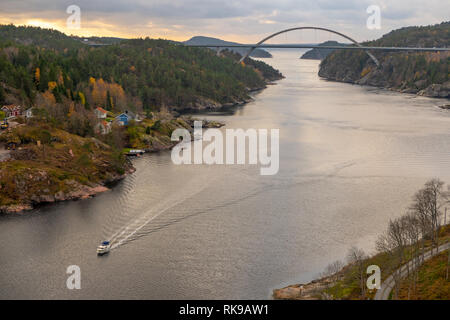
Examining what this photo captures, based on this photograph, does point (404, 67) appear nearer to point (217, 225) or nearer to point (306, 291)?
point (217, 225)

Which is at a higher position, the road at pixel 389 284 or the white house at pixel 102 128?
the white house at pixel 102 128

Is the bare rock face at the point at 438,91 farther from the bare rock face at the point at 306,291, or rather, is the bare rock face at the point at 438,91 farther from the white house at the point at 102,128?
the bare rock face at the point at 306,291

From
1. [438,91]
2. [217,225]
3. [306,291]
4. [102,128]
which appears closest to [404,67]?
[438,91]

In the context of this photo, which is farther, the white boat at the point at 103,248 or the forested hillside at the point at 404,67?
the forested hillside at the point at 404,67

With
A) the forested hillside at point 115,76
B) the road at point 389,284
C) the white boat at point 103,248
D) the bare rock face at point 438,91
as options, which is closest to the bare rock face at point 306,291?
the road at point 389,284

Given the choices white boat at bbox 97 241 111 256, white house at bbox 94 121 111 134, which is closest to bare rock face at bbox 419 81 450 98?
white house at bbox 94 121 111 134

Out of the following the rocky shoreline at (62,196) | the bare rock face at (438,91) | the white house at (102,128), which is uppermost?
the bare rock face at (438,91)
